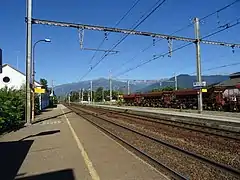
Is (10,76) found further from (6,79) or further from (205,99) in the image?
(205,99)

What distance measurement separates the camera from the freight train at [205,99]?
35.1m

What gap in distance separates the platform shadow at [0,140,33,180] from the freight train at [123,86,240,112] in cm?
2178

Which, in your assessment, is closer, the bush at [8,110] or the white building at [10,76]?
the bush at [8,110]

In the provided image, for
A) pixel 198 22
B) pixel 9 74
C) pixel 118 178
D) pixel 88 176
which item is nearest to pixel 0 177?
pixel 88 176

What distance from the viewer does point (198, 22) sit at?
2998 centimetres

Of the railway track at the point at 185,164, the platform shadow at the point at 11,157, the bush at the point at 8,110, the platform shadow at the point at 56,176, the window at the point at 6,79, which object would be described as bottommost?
the platform shadow at the point at 11,157

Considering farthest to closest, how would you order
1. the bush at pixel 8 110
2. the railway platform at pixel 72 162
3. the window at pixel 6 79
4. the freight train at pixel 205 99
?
the window at pixel 6 79, the freight train at pixel 205 99, the bush at pixel 8 110, the railway platform at pixel 72 162

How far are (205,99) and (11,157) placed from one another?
33.4m

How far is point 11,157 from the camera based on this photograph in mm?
9859

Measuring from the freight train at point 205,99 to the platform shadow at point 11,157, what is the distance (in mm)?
21778

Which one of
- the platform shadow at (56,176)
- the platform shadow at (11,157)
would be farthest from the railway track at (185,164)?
the platform shadow at (11,157)

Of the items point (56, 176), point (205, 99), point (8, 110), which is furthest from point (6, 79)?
point (56, 176)

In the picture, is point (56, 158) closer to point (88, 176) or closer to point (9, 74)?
point (88, 176)

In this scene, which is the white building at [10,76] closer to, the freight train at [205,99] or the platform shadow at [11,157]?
the freight train at [205,99]
